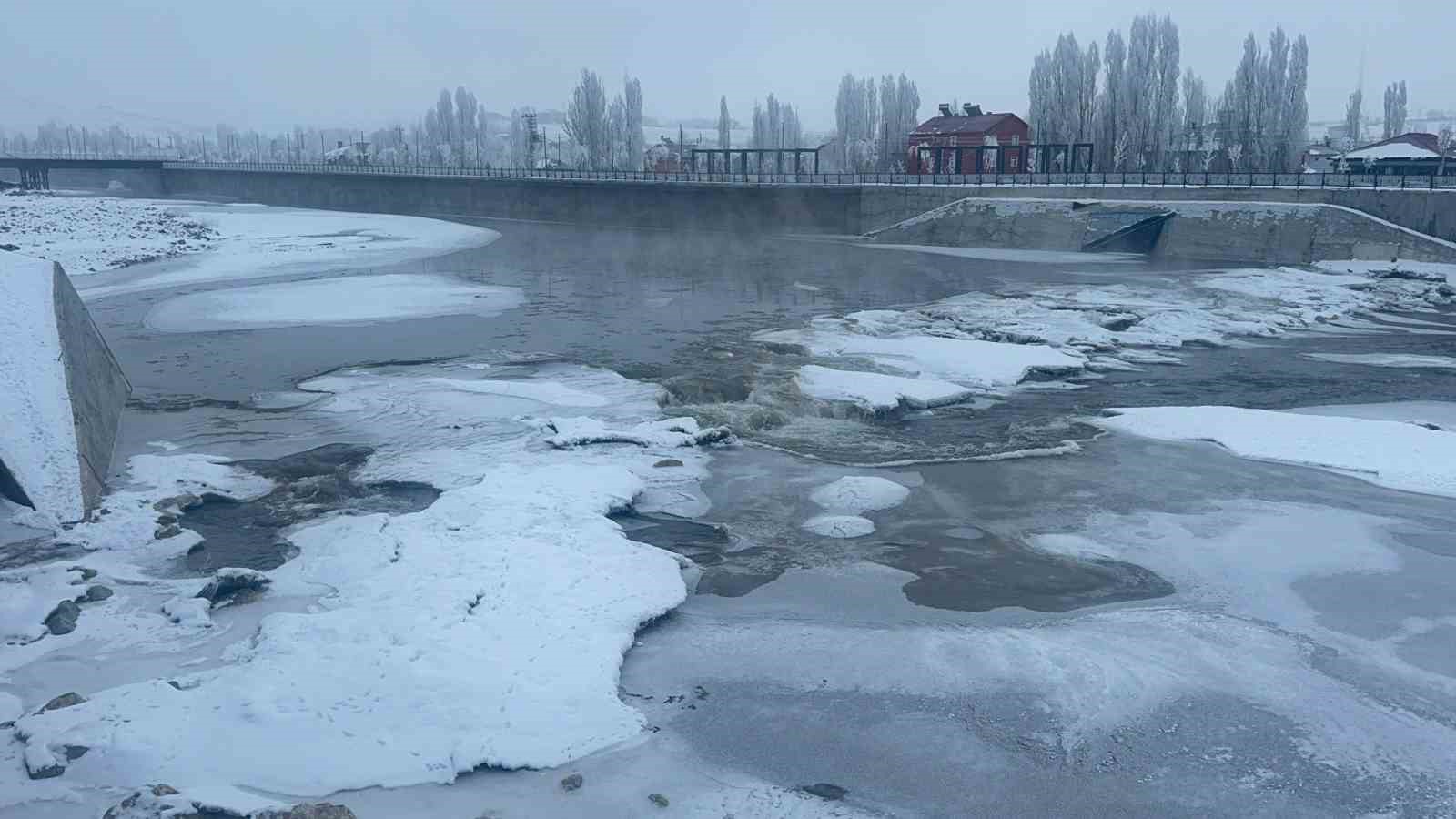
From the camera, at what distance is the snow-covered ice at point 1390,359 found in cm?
2129

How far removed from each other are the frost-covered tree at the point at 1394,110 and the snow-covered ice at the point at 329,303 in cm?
8364

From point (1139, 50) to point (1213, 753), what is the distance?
61.6 m

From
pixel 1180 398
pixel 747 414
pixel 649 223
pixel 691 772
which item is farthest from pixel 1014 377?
pixel 649 223

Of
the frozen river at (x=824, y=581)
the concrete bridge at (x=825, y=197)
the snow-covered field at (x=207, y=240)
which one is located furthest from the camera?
the snow-covered field at (x=207, y=240)

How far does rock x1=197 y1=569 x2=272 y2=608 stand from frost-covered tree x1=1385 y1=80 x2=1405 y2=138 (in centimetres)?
9888

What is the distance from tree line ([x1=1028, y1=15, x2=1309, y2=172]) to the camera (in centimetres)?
5838

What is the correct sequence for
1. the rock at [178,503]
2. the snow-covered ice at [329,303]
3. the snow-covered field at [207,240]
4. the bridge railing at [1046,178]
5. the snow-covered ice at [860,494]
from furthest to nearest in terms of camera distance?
1. the snow-covered field at [207,240]
2. the bridge railing at [1046,178]
3. the snow-covered ice at [329,303]
4. the snow-covered ice at [860,494]
5. the rock at [178,503]

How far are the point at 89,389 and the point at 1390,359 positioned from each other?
22365 millimetres

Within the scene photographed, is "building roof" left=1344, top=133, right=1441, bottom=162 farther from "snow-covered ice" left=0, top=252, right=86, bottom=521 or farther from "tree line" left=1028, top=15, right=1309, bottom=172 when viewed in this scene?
"snow-covered ice" left=0, top=252, right=86, bottom=521

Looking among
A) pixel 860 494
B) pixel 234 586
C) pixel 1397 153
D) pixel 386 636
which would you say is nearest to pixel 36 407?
pixel 234 586

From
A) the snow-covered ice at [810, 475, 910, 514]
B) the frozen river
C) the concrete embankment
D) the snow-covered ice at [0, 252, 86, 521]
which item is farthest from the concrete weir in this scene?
the concrete embankment

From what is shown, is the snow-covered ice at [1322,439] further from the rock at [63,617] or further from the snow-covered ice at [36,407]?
the snow-covered ice at [36,407]

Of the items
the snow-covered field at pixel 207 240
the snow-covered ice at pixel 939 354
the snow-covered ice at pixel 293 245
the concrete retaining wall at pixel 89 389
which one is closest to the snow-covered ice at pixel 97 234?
the snow-covered field at pixel 207 240

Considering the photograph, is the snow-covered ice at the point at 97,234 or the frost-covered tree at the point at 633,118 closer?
the snow-covered ice at the point at 97,234
